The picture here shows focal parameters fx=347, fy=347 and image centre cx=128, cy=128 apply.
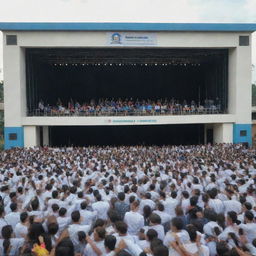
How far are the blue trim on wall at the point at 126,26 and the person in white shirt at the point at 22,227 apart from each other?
18892 millimetres

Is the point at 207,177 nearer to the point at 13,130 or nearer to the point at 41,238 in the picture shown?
the point at 41,238

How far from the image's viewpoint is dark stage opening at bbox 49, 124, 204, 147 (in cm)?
2934

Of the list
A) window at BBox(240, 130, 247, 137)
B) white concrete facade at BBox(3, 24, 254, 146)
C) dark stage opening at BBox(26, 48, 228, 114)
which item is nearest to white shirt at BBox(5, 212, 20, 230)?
white concrete facade at BBox(3, 24, 254, 146)

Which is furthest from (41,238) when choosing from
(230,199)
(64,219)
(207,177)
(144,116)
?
(144,116)

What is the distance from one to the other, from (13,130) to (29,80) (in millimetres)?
3737

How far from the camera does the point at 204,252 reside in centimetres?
393

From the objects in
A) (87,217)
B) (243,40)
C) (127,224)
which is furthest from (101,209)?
(243,40)

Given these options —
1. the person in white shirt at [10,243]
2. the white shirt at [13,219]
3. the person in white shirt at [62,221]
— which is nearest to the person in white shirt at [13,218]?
the white shirt at [13,219]

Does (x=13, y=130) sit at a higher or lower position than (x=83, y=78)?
lower

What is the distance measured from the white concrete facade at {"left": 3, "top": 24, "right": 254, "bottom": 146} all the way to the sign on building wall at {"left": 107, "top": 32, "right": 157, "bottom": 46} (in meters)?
0.34

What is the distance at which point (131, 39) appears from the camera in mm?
22797

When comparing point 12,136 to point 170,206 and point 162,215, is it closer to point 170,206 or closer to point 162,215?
point 170,206

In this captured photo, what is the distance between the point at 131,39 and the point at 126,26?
2.90 ft

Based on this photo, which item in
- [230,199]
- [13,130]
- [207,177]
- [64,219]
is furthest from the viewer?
[13,130]
